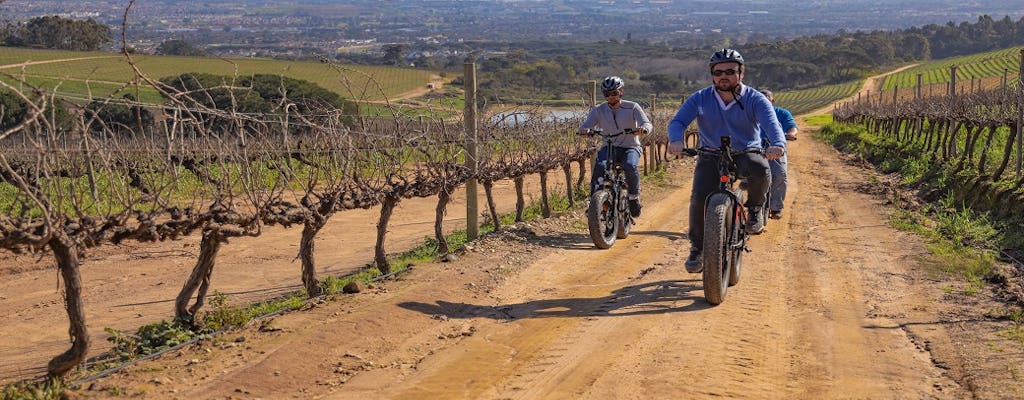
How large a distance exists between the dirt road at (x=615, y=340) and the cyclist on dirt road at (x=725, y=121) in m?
0.77

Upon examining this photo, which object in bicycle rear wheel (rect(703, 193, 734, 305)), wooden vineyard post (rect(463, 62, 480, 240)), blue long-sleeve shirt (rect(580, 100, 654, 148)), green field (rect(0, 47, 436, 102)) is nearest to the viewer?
bicycle rear wheel (rect(703, 193, 734, 305))

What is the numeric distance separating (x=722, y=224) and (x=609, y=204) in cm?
332

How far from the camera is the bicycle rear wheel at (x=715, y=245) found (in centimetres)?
704

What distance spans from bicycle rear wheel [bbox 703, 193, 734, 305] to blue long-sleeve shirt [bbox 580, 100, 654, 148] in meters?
3.27

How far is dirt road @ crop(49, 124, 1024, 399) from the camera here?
217 inches

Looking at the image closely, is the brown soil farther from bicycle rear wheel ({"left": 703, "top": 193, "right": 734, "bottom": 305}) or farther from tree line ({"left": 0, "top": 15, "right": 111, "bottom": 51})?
tree line ({"left": 0, "top": 15, "right": 111, "bottom": 51})

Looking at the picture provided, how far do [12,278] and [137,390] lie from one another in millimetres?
7544

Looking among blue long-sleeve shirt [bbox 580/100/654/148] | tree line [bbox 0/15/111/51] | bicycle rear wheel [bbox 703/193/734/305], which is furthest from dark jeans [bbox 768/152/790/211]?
tree line [bbox 0/15/111/51]

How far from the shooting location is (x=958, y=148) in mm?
22906

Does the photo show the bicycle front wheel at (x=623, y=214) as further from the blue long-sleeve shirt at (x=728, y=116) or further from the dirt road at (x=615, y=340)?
the blue long-sleeve shirt at (x=728, y=116)

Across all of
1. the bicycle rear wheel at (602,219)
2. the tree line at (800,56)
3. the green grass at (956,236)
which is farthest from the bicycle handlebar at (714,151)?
the tree line at (800,56)

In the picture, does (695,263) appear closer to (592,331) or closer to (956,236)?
(592,331)

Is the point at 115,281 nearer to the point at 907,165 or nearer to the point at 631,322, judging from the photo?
the point at 631,322

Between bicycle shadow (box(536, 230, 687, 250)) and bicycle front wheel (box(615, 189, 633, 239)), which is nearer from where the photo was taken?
bicycle shadow (box(536, 230, 687, 250))
